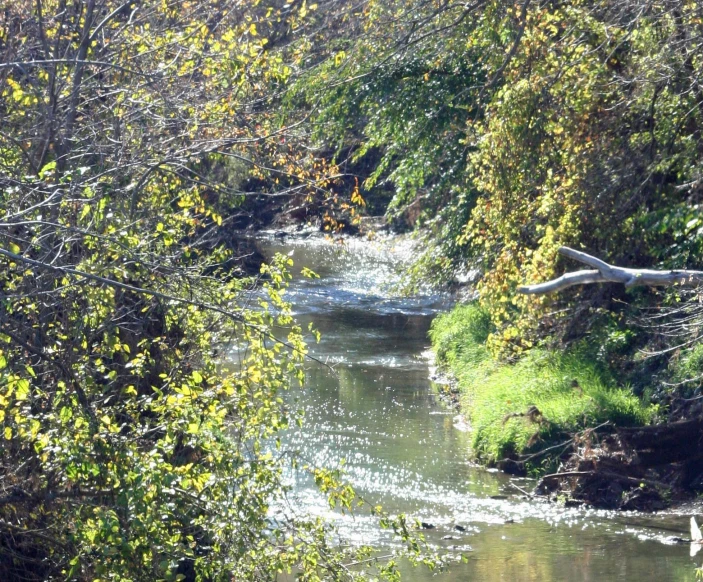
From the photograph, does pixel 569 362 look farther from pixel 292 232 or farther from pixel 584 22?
pixel 292 232

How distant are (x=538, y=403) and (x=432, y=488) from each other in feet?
6.35

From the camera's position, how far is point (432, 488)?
422 inches

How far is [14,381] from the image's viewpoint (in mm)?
4086

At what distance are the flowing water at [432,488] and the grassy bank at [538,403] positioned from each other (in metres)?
0.37

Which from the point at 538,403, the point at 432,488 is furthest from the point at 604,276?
the point at 538,403

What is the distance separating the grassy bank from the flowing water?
14.7 inches

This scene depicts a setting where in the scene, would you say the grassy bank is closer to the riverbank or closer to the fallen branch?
the riverbank

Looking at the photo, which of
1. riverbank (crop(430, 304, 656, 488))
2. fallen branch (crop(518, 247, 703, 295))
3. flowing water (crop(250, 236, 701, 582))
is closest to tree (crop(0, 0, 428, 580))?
flowing water (crop(250, 236, 701, 582))

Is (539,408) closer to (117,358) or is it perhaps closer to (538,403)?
(538,403)

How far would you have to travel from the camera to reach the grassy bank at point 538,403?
11.1 m

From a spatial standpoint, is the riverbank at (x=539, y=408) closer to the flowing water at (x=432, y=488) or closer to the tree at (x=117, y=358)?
the flowing water at (x=432, y=488)

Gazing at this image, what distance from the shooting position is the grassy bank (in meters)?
11.1

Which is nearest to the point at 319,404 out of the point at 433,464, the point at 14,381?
the point at 433,464

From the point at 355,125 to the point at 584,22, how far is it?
700cm
